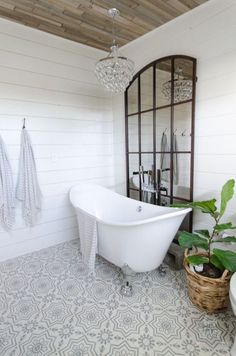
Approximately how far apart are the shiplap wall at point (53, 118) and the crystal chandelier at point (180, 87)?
42.4 inches

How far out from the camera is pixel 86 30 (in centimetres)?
246

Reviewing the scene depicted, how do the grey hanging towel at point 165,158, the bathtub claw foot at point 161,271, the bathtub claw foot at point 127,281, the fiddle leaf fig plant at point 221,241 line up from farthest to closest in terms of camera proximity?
the grey hanging towel at point 165,158 < the bathtub claw foot at point 161,271 < the bathtub claw foot at point 127,281 < the fiddle leaf fig plant at point 221,241

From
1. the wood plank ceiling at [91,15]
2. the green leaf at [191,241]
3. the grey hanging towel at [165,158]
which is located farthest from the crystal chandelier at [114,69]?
the green leaf at [191,241]

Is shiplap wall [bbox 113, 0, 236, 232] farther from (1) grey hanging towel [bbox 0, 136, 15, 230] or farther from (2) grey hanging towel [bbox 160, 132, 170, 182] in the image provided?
(1) grey hanging towel [bbox 0, 136, 15, 230]

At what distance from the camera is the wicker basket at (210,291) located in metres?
1.61

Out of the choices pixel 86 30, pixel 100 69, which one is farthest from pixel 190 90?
pixel 86 30

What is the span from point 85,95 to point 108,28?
83cm

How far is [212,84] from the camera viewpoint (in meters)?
2.04

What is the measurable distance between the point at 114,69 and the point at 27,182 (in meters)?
1.53

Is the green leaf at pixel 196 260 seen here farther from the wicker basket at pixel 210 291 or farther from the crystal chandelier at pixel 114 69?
the crystal chandelier at pixel 114 69

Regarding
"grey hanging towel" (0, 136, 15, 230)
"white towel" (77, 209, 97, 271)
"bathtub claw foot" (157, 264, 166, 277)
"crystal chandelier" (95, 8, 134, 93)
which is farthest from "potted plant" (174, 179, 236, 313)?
"grey hanging towel" (0, 136, 15, 230)

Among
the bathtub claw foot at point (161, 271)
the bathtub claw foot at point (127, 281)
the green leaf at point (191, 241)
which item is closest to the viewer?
the green leaf at point (191, 241)

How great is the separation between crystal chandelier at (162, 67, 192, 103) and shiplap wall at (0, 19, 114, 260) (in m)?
1.08

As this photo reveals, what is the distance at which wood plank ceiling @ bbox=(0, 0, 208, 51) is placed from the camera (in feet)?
6.53
